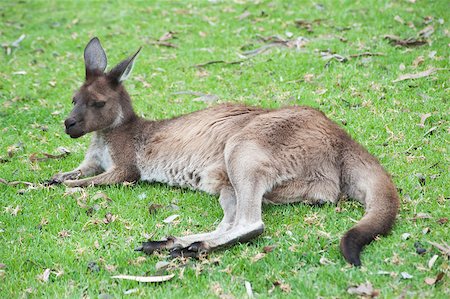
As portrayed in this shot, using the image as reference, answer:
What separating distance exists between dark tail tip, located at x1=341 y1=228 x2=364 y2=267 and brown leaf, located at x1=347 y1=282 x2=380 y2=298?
22cm

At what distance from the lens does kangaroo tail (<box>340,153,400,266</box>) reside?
166 inches

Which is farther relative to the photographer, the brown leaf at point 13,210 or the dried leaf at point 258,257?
the brown leaf at point 13,210

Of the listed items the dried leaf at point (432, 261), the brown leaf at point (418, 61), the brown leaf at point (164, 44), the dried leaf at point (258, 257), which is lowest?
the brown leaf at point (164, 44)

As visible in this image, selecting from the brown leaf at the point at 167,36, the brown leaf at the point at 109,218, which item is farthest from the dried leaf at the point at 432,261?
the brown leaf at the point at 167,36

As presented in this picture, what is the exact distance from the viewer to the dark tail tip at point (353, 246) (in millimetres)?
4133

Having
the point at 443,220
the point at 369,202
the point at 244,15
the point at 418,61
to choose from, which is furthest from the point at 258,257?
the point at 244,15

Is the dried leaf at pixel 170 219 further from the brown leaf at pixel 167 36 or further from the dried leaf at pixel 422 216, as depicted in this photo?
the brown leaf at pixel 167 36

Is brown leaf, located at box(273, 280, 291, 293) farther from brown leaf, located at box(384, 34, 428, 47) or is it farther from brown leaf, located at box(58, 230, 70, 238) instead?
brown leaf, located at box(384, 34, 428, 47)

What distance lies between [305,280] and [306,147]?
1469 millimetres

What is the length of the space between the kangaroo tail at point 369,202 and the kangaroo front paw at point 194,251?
936 mm

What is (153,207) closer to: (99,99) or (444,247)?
(99,99)

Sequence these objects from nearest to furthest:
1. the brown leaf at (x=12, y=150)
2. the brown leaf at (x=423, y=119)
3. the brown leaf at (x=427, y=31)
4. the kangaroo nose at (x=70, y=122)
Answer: the kangaroo nose at (x=70, y=122) < the brown leaf at (x=423, y=119) < the brown leaf at (x=12, y=150) < the brown leaf at (x=427, y=31)

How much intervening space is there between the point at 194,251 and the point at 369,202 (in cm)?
133

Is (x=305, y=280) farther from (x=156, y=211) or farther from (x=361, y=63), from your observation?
(x=361, y=63)
